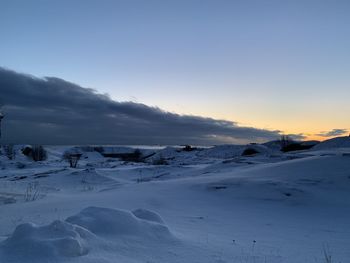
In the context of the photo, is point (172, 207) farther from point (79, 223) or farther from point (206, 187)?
point (79, 223)

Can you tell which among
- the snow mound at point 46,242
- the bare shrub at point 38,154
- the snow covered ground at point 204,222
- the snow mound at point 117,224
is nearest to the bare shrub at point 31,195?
the snow covered ground at point 204,222

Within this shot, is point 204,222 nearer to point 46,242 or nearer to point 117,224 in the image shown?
point 117,224

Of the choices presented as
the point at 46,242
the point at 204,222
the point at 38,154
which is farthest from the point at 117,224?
the point at 38,154

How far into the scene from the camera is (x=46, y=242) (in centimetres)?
327

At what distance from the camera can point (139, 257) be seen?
3.52m

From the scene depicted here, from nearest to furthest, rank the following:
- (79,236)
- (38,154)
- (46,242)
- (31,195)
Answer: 1. (46,242)
2. (79,236)
3. (31,195)
4. (38,154)

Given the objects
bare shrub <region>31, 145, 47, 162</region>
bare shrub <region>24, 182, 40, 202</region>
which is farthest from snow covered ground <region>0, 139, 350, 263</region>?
bare shrub <region>31, 145, 47, 162</region>

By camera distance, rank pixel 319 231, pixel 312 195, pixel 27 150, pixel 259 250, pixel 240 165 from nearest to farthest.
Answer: pixel 259 250, pixel 319 231, pixel 312 195, pixel 240 165, pixel 27 150

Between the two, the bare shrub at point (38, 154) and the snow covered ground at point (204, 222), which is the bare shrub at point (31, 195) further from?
the bare shrub at point (38, 154)

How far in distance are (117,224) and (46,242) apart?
1131 millimetres

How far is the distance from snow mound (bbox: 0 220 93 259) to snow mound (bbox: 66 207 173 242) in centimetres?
55

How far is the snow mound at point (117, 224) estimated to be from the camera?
4160mm

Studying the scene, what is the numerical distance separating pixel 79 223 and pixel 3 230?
1756 mm

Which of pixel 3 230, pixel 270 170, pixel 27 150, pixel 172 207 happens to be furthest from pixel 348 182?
pixel 27 150
